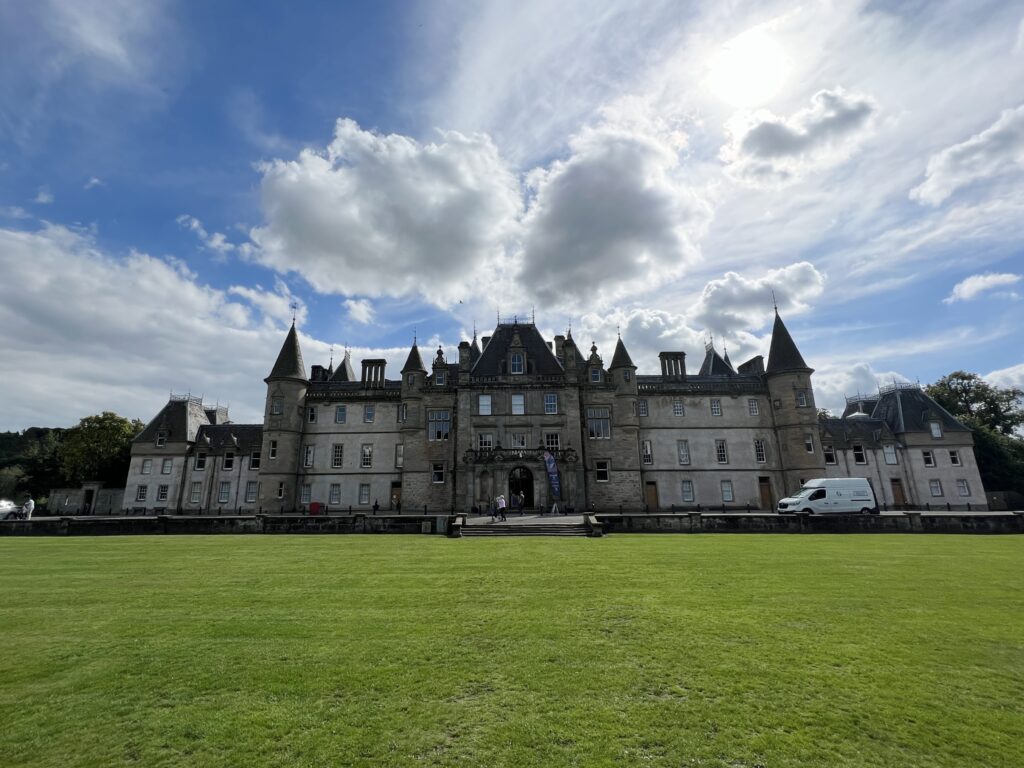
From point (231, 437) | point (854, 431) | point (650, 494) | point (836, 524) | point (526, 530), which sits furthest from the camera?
point (231, 437)

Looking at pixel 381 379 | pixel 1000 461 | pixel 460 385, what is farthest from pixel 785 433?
pixel 381 379

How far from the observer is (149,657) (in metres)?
6.89

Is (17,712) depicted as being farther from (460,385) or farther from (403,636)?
(460,385)

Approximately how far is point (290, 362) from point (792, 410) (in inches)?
1764

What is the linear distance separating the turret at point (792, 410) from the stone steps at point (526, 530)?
86.7 feet

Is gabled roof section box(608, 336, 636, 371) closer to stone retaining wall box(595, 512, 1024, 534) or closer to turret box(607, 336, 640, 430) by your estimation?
turret box(607, 336, 640, 430)

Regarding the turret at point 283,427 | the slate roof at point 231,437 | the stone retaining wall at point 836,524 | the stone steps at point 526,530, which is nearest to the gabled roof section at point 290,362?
the turret at point 283,427

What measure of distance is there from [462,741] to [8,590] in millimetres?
12682

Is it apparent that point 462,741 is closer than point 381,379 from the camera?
Yes

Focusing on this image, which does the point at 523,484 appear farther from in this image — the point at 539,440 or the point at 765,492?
the point at 765,492

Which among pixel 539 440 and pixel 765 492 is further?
pixel 765 492

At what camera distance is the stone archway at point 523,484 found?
40.3m

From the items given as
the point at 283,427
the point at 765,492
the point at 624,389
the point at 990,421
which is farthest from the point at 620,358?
the point at 990,421

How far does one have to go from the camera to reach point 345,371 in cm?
5241
